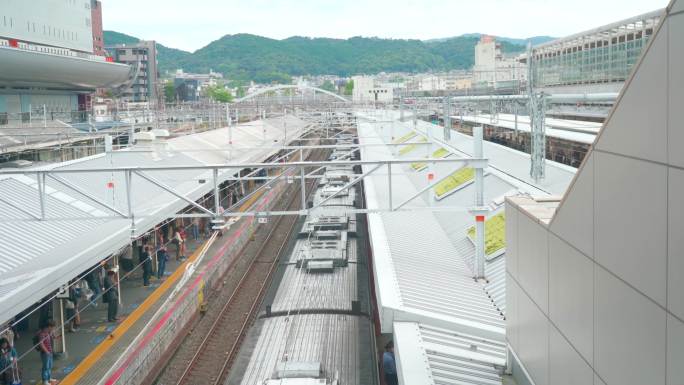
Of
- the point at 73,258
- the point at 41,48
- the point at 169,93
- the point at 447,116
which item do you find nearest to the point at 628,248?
the point at 73,258

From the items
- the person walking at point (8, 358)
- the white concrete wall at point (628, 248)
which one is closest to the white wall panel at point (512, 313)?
the white concrete wall at point (628, 248)

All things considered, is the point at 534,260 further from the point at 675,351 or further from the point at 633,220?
the point at 675,351

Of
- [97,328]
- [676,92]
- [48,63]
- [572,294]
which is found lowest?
[97,328]

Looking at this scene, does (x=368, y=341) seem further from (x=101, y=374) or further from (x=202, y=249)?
(x=202, y=249)

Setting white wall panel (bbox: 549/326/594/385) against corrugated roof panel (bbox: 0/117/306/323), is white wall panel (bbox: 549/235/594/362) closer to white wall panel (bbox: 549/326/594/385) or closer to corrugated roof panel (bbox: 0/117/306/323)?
white wall panel (bbox: 549/326/594/385)

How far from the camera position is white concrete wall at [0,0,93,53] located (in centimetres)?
2942

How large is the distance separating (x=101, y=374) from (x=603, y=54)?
19.1 metres

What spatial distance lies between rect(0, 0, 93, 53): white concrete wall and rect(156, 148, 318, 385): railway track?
17473 mm

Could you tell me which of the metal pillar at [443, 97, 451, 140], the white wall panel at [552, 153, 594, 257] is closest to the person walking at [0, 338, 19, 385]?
the white wall panel at [552, 153, 594, 257]

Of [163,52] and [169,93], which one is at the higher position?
[163,52]

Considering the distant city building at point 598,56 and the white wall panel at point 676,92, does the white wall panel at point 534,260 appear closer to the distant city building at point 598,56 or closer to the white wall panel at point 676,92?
the white wall panel at point 676,92

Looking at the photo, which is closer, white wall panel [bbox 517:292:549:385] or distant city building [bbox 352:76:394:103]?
white wall panel [bbox 517:292:549:385]

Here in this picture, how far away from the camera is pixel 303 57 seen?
185750 millimetres

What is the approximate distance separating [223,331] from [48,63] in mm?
19913
